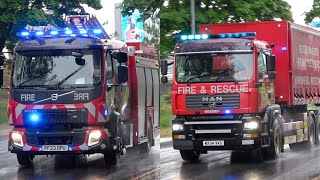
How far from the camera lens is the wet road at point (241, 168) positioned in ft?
43.9

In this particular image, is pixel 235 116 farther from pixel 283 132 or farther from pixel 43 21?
pixel 43 21

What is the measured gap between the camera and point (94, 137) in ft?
47.0

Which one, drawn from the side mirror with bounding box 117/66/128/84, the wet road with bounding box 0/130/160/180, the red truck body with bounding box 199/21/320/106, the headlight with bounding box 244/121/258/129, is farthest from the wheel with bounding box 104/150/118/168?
the red truck body with bounding box 199/21/320/106

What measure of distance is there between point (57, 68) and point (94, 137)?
1566 millimetres


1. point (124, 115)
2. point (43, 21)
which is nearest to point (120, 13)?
point (43, 21)

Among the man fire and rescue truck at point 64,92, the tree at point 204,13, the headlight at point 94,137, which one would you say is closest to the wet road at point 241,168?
the headlight at point 94,137

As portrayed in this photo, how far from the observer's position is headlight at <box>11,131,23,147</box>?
14416mm

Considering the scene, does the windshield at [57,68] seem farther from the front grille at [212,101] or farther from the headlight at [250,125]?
the headlight at [250,125]

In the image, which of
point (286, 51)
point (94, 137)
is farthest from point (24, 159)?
point (286, 51)

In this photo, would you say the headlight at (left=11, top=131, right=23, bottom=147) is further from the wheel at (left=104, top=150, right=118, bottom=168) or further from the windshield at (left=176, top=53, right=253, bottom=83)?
the windshield at (left=176, top=53, right=253, bottom=83)

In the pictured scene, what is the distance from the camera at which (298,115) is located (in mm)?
19328

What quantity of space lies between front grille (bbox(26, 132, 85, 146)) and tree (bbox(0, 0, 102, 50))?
13.8 meters

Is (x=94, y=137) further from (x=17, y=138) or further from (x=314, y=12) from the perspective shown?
(x=314, y=12)

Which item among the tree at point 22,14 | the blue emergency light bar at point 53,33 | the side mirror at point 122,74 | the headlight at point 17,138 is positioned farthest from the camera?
the tree at point 22,14
